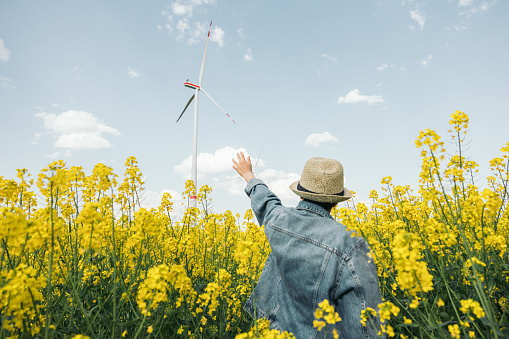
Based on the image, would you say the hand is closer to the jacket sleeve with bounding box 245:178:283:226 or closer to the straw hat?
the jacket sleeve with bounding box 245:178:283:226

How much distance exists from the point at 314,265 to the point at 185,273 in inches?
49.9

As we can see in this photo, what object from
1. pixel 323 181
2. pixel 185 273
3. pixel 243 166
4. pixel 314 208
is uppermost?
pixel 243 166

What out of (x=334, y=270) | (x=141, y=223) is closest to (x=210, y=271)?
(x=141, y=223)

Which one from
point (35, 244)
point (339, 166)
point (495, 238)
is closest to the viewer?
point (35, 244)

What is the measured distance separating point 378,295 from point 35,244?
2.62 meters

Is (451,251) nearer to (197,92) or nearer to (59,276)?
(59,276)

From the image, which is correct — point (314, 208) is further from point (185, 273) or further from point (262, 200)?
point (185, 273)

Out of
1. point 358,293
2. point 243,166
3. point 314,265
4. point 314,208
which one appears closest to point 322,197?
point 314,208

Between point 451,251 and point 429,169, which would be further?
point 451,251

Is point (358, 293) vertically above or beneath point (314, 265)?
beneath

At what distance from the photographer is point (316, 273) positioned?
91.7 inches

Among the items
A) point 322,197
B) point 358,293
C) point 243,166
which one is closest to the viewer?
point 358,293

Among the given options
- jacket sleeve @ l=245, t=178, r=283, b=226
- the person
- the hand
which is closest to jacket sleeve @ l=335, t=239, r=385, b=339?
the person

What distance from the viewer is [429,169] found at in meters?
2.86
